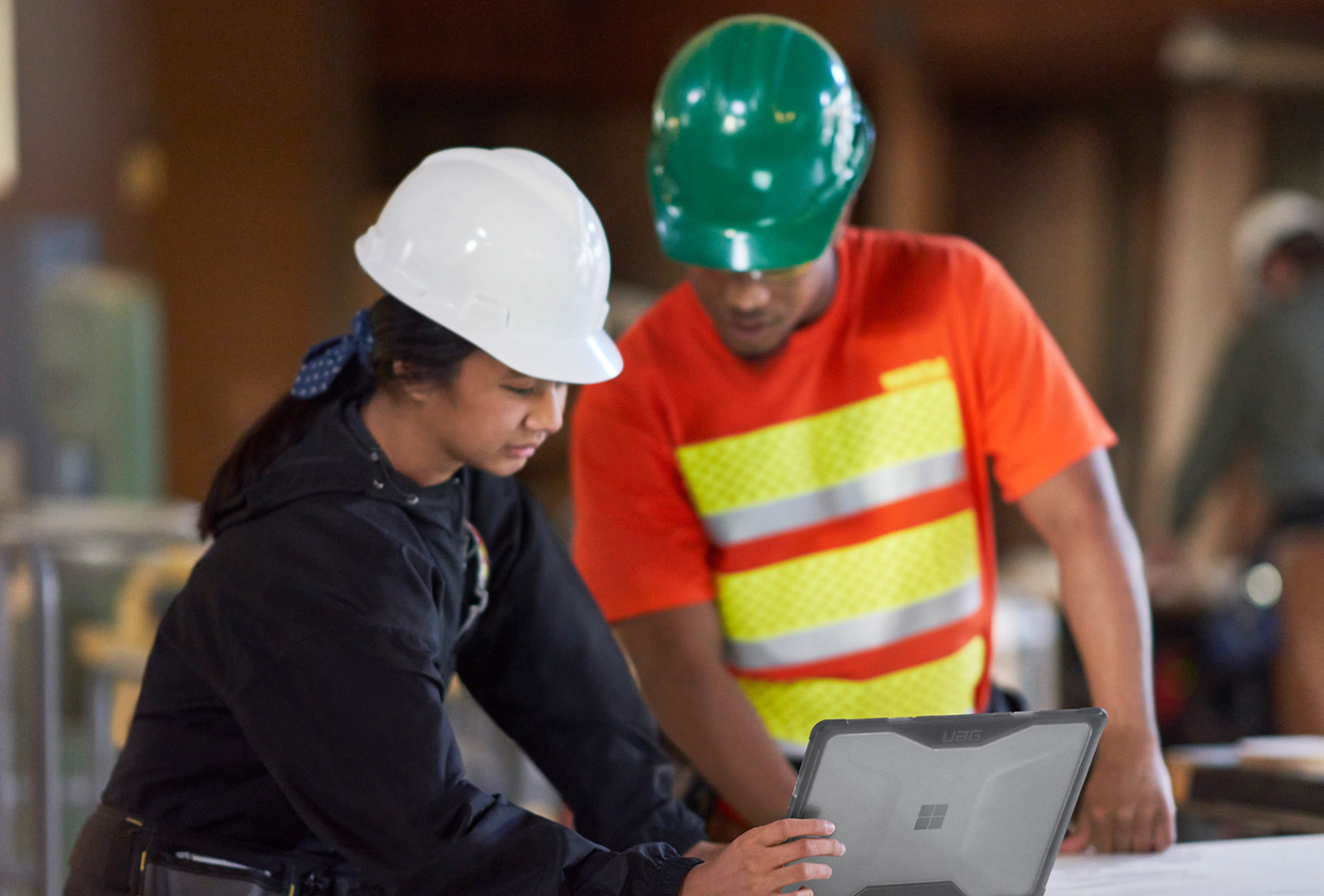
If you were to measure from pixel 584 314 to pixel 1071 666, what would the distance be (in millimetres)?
3794

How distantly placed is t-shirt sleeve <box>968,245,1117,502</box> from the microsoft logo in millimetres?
→ 637

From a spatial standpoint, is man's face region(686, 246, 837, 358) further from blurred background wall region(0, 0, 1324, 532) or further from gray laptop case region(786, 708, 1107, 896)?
blurred background wall region(0, 0, 1324, 532)

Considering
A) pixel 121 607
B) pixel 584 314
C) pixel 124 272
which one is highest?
pixel 584 314

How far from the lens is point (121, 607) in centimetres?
422

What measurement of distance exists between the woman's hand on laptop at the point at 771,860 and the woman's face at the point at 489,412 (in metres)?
0.46

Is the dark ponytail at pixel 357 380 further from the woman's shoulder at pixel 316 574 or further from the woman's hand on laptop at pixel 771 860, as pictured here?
the woman's hand on laptop at pixel 771 860

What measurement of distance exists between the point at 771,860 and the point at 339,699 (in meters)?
0.43

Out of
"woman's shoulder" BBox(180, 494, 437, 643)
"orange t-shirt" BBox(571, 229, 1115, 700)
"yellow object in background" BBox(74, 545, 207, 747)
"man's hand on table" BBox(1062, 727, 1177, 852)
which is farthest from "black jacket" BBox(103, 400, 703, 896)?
"yellow object in background" BBox(74, 545, 207, 747)

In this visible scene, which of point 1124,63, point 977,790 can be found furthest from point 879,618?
point 1124,63

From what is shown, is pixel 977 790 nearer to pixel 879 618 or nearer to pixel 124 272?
pixel 879 618

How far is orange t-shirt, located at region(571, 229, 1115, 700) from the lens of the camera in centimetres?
192

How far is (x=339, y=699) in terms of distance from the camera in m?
1.37

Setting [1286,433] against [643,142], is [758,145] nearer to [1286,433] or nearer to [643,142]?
[1286,433]

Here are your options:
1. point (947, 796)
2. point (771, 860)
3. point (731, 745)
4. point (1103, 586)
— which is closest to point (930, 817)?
point (947, 796)
